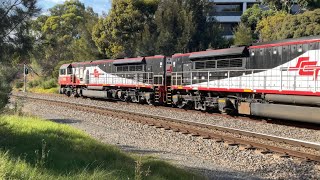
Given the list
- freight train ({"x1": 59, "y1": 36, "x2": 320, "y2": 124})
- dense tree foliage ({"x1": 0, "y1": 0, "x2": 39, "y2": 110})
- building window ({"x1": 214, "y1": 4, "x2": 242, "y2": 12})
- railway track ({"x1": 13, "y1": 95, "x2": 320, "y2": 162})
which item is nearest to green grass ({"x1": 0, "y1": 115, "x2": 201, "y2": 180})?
dense tree foliage ({"x1": 0, "y1": 0, "x2": 39, "y2": 110})

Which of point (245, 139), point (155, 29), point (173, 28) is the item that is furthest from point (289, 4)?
point (245, 139)

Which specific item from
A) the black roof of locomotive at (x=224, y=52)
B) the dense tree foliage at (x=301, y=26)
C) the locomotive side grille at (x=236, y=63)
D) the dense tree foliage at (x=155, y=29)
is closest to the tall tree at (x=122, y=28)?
the dense tree foliage at (x=155, y=29)

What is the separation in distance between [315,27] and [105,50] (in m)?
22.2

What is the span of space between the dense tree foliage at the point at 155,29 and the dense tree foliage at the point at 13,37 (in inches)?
1137

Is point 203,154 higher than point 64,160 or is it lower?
lower

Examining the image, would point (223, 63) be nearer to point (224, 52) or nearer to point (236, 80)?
point (224, 52)

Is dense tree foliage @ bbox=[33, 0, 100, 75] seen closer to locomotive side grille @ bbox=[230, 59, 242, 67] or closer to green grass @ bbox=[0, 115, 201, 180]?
locomotive side grille @ bbox=[230, 59, 242, 67]

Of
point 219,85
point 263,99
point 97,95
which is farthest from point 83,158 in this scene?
point 97,95

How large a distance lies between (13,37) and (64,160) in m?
2.93

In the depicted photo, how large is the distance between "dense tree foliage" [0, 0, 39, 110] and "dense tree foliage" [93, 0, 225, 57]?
94.7 feet

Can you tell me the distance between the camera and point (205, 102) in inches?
766

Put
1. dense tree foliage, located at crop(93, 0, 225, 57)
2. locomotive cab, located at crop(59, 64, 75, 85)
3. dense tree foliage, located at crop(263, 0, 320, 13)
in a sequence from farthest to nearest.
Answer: dense tree foliage, located at crop(263, 0, 320, 13), dense tree foliage, located at crop(93, 0, 225, 57), locomotive cab, located at crop(59, 64, 75, 85)

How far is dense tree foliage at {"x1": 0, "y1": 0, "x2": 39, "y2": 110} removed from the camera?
7633mm

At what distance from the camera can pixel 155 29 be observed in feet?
131
